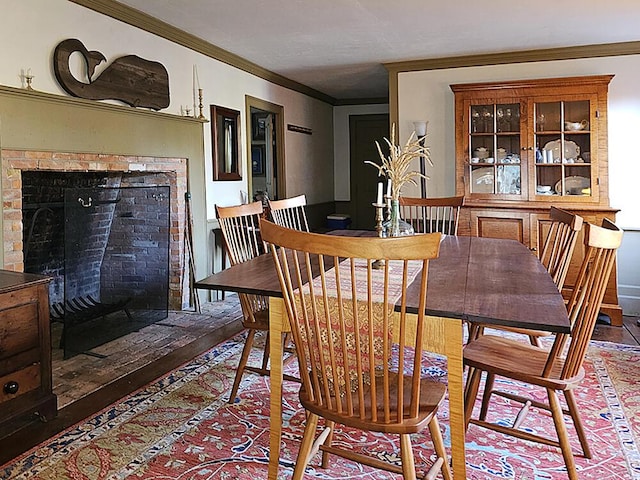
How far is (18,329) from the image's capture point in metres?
2.33

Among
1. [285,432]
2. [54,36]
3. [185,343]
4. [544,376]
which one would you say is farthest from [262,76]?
[544,376]

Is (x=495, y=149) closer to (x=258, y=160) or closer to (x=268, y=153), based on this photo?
(x=268, y=153)

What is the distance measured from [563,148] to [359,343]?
3.76 meters

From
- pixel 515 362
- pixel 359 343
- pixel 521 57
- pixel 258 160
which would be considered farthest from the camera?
pixel 258 160

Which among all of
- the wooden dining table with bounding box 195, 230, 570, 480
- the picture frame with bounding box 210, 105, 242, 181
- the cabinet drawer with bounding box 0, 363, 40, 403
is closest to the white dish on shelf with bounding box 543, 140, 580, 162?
the wooden dining table with bounding box 195, 230, 570, 480

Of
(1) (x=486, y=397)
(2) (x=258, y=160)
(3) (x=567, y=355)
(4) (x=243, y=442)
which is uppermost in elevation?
Answer: (2) (x=258, y=160)

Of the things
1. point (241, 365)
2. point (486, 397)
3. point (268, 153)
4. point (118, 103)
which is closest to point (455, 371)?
point (486, 397)

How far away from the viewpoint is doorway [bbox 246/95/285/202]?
6.07 meters

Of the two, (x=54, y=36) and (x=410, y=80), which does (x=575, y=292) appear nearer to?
(x=54, y=36)

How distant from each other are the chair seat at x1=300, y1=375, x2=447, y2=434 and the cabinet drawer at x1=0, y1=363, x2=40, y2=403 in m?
1.48

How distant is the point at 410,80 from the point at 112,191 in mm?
3083

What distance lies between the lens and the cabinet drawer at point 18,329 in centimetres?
226

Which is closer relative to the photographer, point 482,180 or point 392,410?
point 392,410

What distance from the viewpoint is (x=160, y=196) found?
4148 mm
